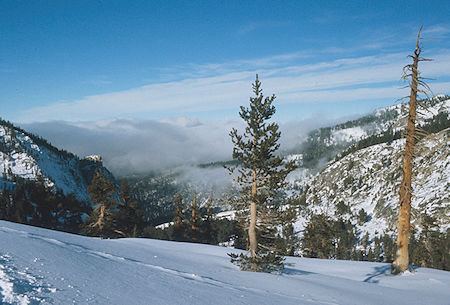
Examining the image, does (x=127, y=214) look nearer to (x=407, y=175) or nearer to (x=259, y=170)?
(x=259, y=170)

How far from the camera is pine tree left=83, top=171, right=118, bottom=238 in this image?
3317cm

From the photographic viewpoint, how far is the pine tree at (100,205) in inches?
1306

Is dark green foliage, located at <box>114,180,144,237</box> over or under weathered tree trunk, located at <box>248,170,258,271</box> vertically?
under

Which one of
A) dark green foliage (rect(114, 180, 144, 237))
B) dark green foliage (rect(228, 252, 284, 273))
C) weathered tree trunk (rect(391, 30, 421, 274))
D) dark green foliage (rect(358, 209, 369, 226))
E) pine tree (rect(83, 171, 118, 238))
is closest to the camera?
dark green foliage (rect(228, 252, 284, 273))

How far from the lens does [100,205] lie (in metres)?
34.1

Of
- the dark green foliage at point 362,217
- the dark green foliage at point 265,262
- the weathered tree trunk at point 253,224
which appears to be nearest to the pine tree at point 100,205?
the weathered tree trunk at point 253,224

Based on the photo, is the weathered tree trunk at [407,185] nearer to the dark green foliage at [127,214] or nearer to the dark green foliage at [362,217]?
the dark green foliage at [127,214]

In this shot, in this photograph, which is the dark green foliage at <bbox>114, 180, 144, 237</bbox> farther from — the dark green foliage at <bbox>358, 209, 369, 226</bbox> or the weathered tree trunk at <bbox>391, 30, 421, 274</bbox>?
the dark green foliage at <bbox>358, 209, 369, 226</bbox>

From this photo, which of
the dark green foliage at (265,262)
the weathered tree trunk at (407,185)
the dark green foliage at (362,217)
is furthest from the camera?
the dark green foliage at (362,217)

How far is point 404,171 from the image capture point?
54.8 ft

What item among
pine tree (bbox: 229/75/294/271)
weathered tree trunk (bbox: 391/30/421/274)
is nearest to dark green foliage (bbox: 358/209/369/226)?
weathered tree trunk (bbox: 391/30/421/274)

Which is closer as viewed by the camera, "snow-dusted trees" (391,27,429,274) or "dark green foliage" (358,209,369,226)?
"snow-dusted trees" (391,27,429,274)

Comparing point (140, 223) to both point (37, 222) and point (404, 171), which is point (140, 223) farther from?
point (404, 171)

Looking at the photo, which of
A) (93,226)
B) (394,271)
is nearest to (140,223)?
(93,226)
